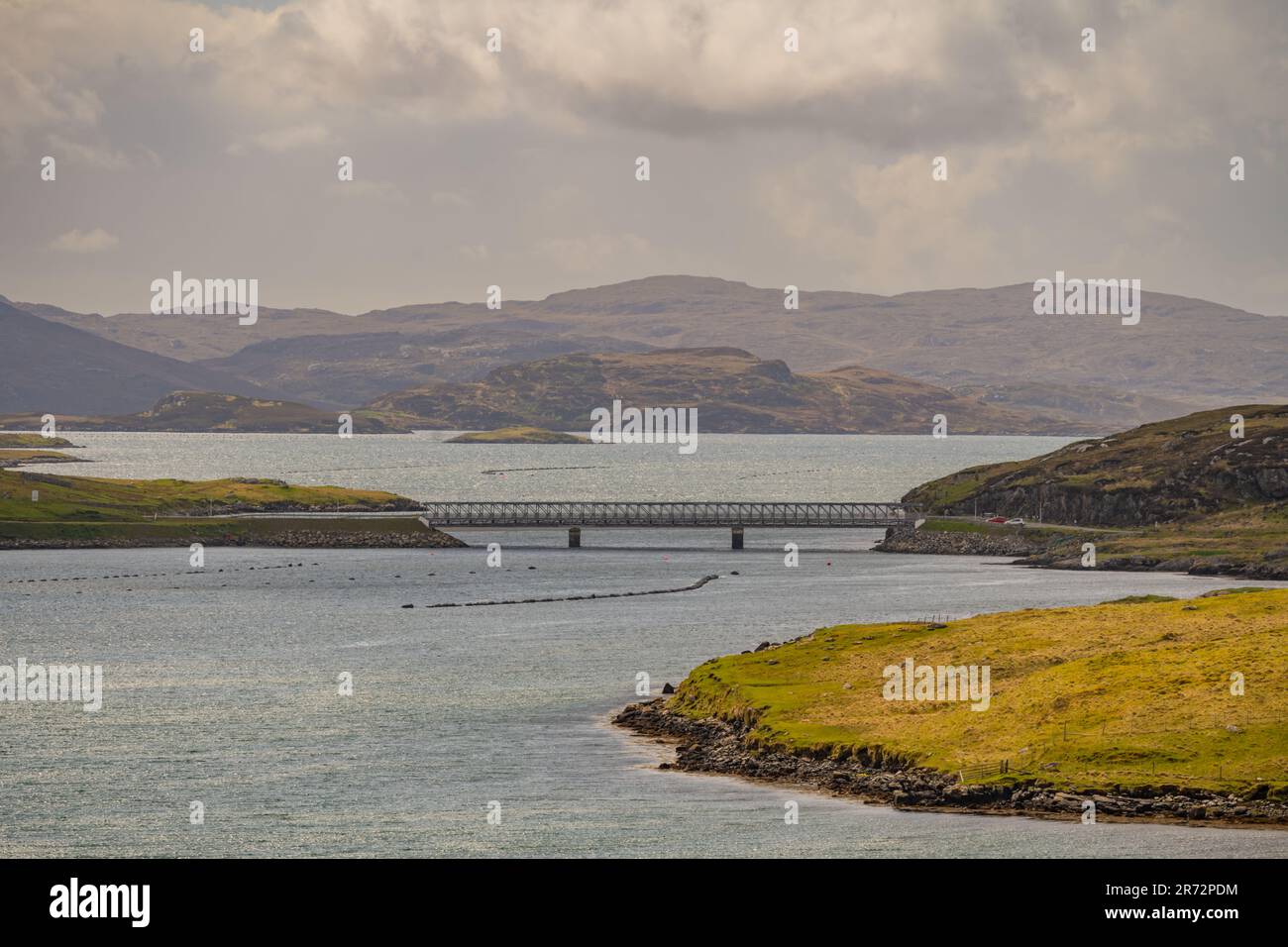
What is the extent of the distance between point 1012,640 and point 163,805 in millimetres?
57263

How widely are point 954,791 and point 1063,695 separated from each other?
57.0ft

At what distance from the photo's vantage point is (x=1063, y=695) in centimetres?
8731

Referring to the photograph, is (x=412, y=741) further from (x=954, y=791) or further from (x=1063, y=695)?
(x=1063, y=695)

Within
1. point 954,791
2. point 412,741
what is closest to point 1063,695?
point 954,791

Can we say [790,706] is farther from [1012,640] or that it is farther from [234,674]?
[234,674]

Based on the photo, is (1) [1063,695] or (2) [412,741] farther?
(2) [412,741]

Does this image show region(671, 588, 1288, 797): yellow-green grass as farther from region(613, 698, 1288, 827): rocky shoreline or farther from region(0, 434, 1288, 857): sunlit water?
region(0, 434, 1288, 857): sunlit water

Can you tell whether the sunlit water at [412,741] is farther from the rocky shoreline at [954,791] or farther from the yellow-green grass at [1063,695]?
the yellow-green grass at [1063,695]

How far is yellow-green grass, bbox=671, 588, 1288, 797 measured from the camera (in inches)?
2958

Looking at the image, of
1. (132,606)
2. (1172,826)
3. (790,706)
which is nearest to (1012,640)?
(790,706)

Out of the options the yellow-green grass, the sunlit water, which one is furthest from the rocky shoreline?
the sunlit water

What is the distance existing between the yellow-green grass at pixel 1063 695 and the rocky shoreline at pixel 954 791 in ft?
3.53
